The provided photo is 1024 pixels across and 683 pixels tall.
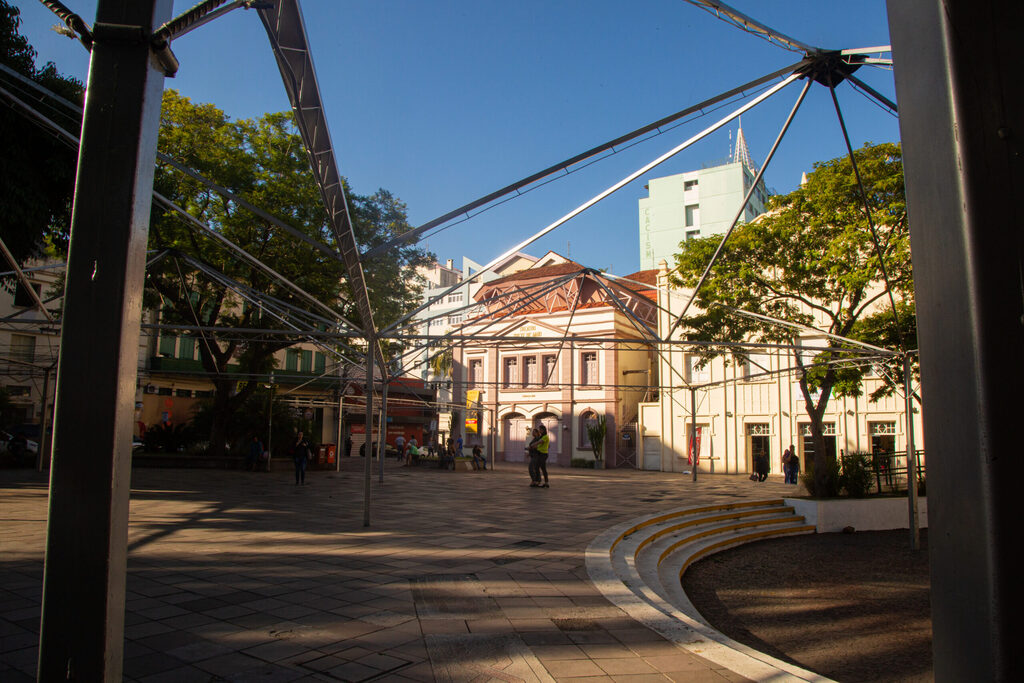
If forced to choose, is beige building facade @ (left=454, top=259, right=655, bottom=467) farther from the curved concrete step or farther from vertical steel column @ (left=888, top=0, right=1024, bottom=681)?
vertical steel column @ (left=888, top=0, right=1024, bottom=681)

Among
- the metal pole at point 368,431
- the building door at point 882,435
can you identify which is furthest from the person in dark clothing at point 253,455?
the building door at point 882,435

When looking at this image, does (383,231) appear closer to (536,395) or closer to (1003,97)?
(1003,97)

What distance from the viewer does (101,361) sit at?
222 centimetres

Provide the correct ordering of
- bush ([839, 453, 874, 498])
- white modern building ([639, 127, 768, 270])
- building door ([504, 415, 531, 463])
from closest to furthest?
bush ([839, 453, 874, 498]), building door ([504, 415, 531, 463]), white modern building ([639, 127, 768, 270])

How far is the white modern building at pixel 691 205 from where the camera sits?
47.1 meters

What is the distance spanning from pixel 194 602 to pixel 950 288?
5.65m

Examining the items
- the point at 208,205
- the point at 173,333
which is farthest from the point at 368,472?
the point at 173,333

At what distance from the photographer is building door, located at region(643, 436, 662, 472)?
33803mm

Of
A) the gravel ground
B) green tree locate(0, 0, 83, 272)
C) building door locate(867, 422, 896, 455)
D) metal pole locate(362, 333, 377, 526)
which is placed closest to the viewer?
the gravel ground

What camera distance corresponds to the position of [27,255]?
12672 millimetres

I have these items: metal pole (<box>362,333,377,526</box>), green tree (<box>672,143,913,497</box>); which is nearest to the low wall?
green tree (<box>672,143,913,497</box>)

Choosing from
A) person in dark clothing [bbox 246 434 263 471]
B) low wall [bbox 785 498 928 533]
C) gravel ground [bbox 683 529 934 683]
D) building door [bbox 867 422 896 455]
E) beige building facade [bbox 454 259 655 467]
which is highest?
beige building facade [bbox 454 259 655 467]

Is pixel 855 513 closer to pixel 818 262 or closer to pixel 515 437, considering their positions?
pixel 818 262

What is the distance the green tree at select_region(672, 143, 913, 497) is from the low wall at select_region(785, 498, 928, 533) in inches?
44.5
